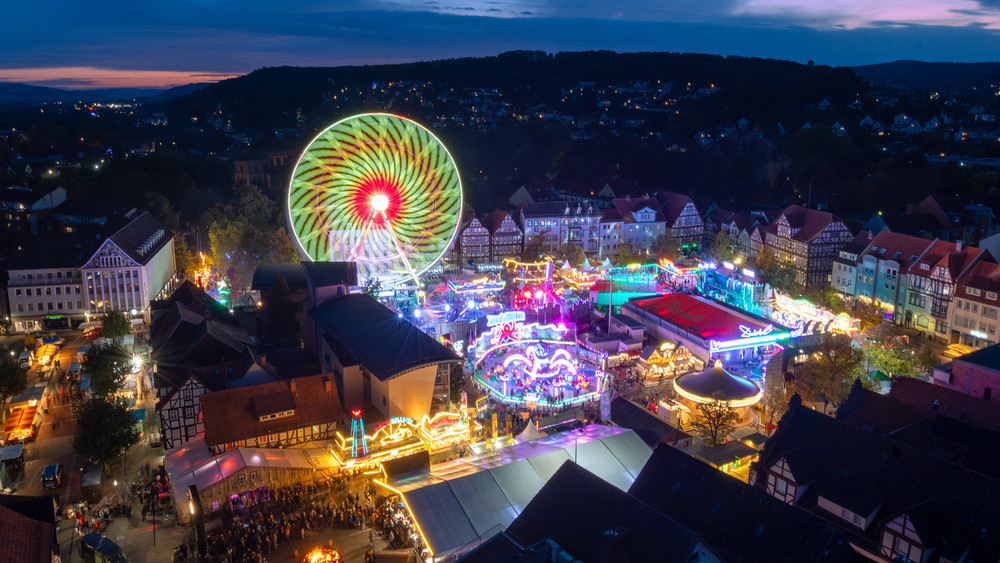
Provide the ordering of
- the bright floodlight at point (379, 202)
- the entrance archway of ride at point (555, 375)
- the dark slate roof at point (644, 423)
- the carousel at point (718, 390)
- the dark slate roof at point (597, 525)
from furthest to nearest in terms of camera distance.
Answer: the bright floodlight at point (379, 202), the entrance archway of ride at point (555, 375), the carousel at point (718, 390), the dark slate roof at point (644, 423), the dark slate roof at point (597, 525)

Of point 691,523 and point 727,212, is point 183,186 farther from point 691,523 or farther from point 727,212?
point 691,523

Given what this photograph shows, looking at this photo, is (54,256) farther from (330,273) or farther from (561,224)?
(561,224)

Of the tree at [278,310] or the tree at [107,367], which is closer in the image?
the tree at [107,367]

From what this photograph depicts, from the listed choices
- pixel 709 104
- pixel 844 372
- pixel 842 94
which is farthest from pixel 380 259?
pixel 842 94

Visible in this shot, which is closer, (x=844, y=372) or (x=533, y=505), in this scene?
(x=533, y=505)

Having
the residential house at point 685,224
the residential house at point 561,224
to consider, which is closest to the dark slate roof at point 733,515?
the residential house at point 561,224

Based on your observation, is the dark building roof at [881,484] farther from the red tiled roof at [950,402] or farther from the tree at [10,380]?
the tree at [10,380]

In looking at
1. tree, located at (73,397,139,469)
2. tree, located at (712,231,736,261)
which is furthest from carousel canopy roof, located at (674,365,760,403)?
tree, located at (712,231,736,261)

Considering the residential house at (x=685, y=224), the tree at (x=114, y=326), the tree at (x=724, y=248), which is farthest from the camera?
the residential house at (x=685, y=224)
